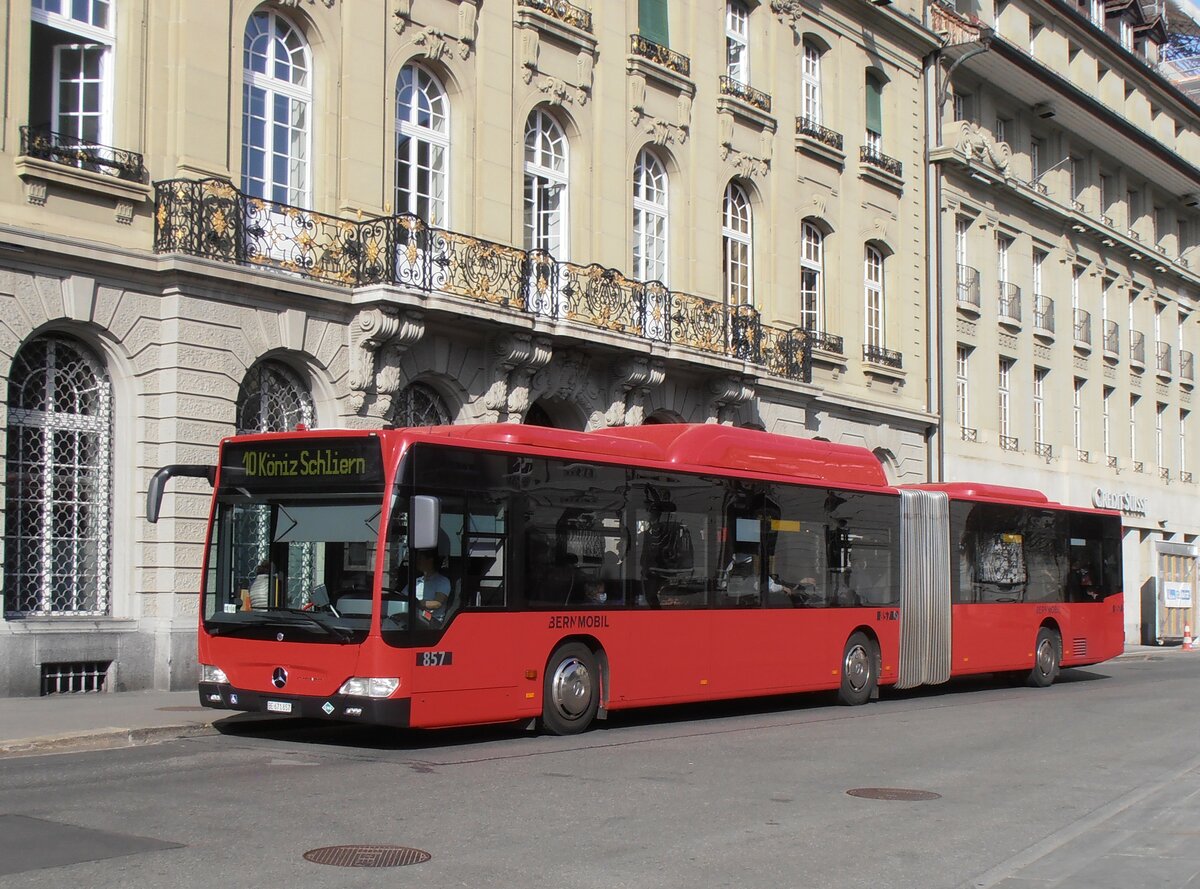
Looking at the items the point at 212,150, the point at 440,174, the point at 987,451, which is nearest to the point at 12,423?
the point at 212,150

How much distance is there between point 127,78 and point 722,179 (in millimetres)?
13078

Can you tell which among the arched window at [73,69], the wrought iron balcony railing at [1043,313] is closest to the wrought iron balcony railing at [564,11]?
the arched window at [73,69]

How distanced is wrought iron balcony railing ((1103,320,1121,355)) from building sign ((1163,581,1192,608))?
6943 millimetres

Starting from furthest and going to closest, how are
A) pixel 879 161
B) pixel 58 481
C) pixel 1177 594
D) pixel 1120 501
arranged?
pixel 1120 501 → pixel 1177 594 → pixel 879 161 → pixel 58 481

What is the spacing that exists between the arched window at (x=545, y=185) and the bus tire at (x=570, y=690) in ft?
36.5

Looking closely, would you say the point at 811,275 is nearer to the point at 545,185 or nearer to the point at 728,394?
the point at 728,394

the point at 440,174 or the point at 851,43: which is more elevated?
the point at 851,43

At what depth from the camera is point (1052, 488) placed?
40938 mm

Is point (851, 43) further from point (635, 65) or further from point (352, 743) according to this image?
point (352, 743)

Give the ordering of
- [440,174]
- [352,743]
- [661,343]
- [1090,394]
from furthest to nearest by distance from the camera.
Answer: [1090,394] < [661,343] < [440,174] < [352,743]

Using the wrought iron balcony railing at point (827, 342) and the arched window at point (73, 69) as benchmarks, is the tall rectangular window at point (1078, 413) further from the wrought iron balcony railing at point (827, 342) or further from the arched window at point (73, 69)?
the arched window at point (73, 69)

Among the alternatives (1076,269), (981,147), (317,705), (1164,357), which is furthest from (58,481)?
(1164,357)

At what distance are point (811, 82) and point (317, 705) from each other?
73.8 ft

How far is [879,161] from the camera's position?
33656mm
